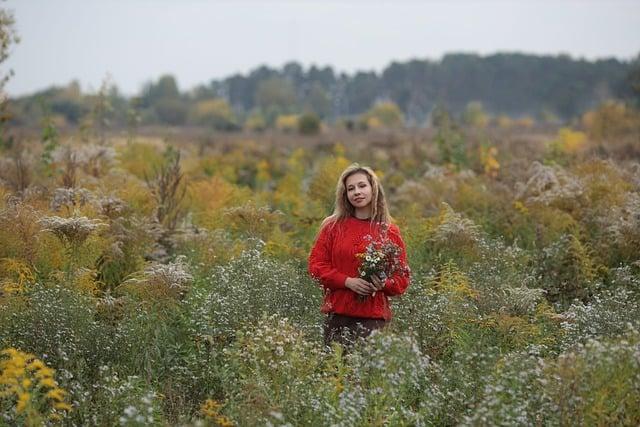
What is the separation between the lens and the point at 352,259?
581 cm

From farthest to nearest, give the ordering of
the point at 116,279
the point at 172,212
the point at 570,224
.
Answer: the point at 172,212 → the point at 570,224 → the point at 116,279

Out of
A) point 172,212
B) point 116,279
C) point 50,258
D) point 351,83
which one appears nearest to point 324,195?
point 172,212

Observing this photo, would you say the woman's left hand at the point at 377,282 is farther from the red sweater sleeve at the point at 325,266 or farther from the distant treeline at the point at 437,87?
the distant treeline at the point at 437,87

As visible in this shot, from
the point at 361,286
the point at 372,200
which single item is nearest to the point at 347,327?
the point at 361,286

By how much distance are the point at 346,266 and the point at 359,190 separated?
Result: 24.4 inches

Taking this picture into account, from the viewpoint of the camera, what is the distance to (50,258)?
24.2 feet

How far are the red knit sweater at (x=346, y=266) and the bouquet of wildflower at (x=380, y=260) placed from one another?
0.39 feet

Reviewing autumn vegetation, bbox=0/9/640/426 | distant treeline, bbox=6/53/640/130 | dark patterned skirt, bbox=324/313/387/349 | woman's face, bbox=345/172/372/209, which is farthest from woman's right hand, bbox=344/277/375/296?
distant treeline, bbox=6/53/640/130

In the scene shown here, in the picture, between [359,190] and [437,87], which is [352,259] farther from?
[437,87]

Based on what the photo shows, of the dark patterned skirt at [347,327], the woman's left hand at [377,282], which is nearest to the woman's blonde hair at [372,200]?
the woman's left hand at [377,282]

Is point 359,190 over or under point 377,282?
over

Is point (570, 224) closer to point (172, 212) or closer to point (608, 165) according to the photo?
point (608, 165)

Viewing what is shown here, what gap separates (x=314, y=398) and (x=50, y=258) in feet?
12.7

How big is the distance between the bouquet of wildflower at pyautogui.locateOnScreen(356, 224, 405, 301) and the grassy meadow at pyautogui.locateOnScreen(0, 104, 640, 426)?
54cm
